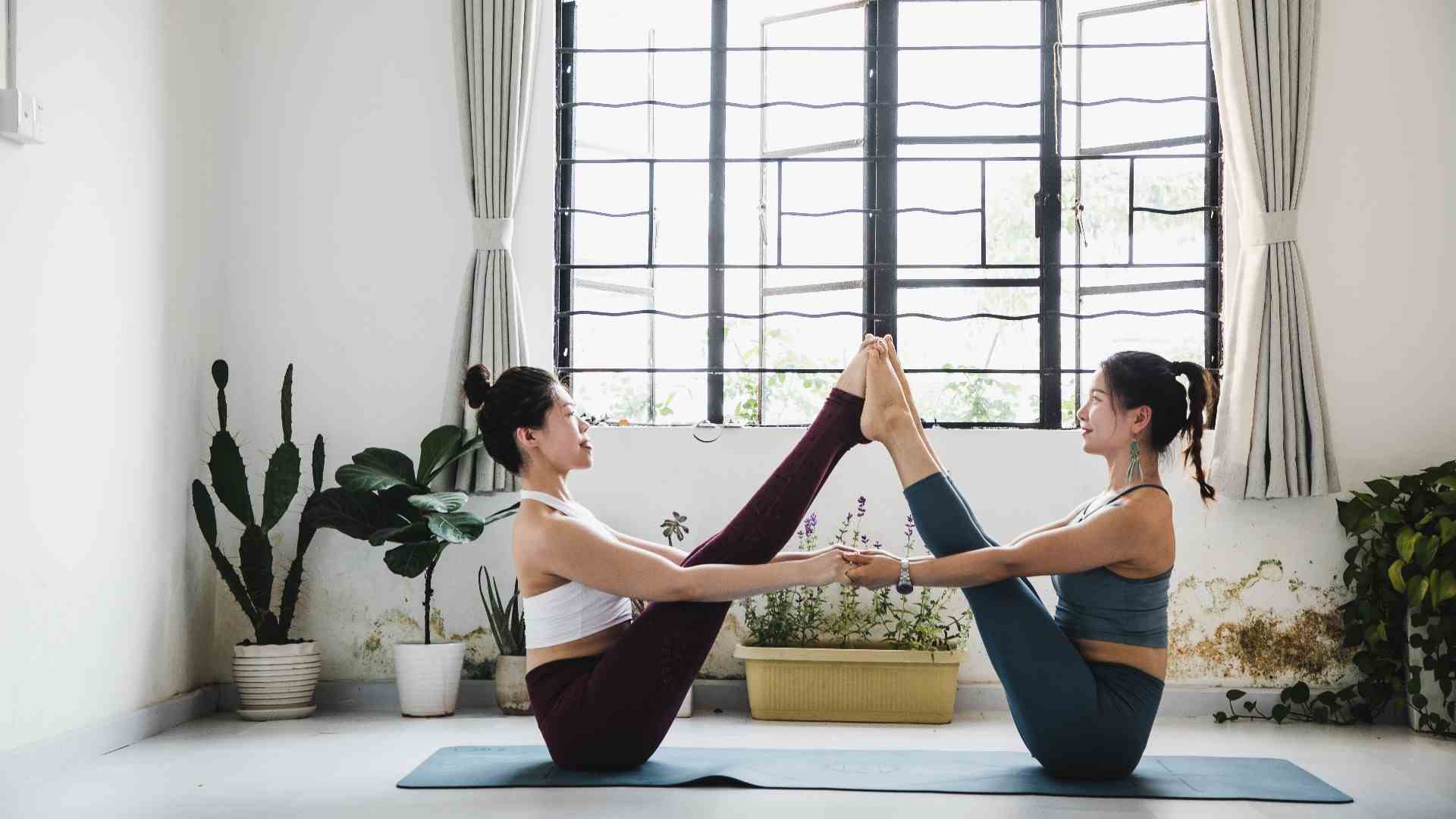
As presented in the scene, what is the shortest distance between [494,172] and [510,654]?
175 cm

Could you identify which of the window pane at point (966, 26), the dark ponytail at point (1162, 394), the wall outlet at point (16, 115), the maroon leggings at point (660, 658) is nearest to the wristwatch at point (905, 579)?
the maroon leggings at point (660, 658)

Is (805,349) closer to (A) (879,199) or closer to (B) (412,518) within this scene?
(A) (879,199)

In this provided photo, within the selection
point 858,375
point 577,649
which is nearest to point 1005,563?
point 858,375

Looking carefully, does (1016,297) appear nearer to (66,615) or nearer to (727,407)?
(727,407)

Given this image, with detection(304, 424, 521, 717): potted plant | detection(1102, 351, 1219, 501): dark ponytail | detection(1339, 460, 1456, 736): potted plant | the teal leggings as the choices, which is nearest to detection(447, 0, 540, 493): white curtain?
detection(304, 424, 521, 717): potted plant

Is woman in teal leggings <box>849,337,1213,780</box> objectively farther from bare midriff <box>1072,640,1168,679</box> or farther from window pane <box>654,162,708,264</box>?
window pane <box>654,162,708,264</box>

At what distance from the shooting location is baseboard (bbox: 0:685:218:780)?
3.30m

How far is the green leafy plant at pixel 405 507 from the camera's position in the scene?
414 cm

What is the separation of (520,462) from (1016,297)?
2.45 meters

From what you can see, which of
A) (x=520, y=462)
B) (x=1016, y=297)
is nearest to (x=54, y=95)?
(x=520, y=462)

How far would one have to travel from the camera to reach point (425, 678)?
171 inches

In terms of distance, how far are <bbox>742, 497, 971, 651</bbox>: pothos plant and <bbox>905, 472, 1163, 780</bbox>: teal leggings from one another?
1.28 meters

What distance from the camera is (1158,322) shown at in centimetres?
486

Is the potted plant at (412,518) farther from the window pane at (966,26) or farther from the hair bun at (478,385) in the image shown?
the window pane at (966,26)
